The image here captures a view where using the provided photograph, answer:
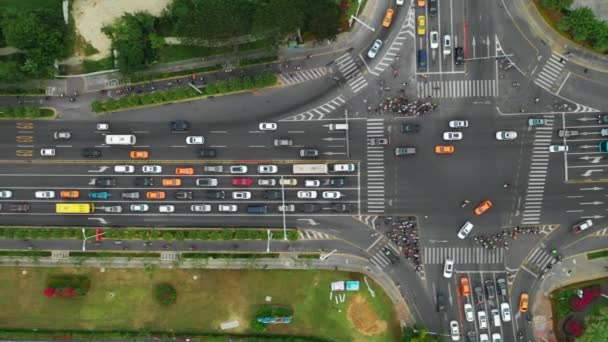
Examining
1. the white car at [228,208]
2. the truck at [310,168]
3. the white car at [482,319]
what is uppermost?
the truck at [310,168]

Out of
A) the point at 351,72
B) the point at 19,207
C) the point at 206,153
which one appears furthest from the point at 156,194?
the point at 351,72

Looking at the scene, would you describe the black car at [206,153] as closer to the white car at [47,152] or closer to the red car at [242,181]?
the red car at [242,181]

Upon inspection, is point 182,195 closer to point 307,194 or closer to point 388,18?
point 307,194

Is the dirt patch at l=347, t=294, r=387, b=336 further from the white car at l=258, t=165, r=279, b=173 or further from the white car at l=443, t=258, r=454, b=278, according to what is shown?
the white car at l=258, t=165, r=279, b=173

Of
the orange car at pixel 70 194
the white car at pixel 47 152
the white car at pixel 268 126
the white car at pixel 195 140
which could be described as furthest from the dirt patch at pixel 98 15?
the white car at pixel 268 126

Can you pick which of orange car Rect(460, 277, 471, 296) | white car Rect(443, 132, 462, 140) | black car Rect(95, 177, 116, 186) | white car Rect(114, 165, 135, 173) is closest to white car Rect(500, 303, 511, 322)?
orange car Rect(460, 277, 471, 296)

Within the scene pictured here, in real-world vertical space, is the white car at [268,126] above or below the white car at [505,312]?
above
